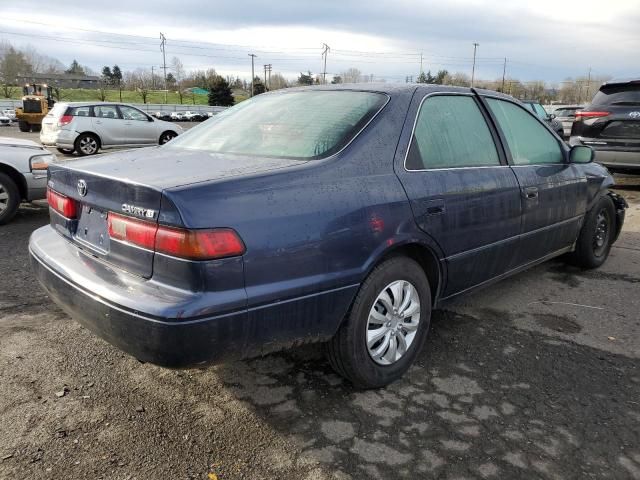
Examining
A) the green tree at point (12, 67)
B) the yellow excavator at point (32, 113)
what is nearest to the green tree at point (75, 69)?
the green tree at point (12, 67)

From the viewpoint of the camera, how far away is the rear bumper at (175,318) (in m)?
2.10

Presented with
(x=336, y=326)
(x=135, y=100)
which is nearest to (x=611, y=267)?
(x=336, y=326)

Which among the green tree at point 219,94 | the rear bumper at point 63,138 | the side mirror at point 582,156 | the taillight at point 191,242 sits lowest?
the rear bumper at point 63,138

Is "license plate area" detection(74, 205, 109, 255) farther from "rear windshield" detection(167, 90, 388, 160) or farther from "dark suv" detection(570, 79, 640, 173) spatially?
"dark suv" detection(570, 79, 640, 173)

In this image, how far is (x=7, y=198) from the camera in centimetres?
634

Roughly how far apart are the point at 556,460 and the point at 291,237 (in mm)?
1520

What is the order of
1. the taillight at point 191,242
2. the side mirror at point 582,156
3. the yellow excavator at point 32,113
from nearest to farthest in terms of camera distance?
1. the taillight at point 191,242
2. the side mirror at point 582,156
3. the yellow excavator at point 32,113

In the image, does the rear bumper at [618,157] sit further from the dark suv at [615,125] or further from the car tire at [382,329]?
the car tire at [382,329]

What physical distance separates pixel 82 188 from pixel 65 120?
13292 millimetres

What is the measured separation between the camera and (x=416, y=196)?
284 cm

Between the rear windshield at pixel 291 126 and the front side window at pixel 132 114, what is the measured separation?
1280cm

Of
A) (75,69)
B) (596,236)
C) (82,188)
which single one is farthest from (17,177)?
(75,69)

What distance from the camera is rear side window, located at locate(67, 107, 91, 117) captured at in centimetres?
1433

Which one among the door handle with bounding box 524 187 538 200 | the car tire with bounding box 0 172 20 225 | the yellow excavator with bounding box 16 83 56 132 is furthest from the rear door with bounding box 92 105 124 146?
the yellow excavator with bounding box 16 83 56 132
